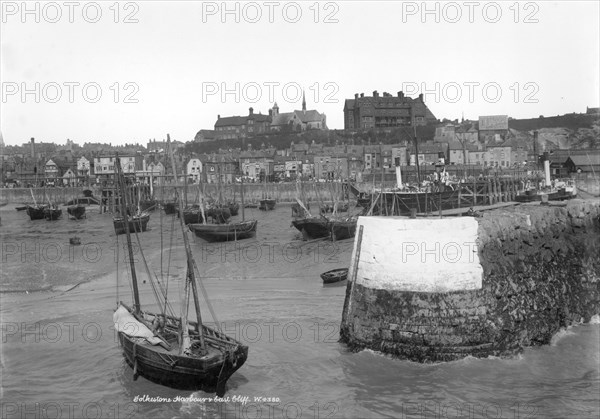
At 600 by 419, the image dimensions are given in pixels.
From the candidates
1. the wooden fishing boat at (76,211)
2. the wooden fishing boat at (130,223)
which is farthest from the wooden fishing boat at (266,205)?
the wooden fishing boat at (130,223)

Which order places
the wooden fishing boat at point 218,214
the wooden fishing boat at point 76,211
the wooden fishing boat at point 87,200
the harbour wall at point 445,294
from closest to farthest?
the harbour wall at point 445,294
the wooden fishing boat at point 218,214
the wooden fishing boat at point 76,211
the wooden fishing boat at point 87,200

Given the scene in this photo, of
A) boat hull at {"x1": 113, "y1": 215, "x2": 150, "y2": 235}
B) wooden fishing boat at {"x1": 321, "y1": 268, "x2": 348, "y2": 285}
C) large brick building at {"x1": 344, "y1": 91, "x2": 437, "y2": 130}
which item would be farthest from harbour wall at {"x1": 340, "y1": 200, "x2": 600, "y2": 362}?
large brick building at {"x1": 344, "y1": 91, "x2": 437, "y2": 130}

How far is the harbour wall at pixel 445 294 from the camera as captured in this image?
1648 centimetres

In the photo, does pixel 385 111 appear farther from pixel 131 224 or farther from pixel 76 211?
pixel 131 224

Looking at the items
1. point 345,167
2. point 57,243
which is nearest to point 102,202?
point 57,243

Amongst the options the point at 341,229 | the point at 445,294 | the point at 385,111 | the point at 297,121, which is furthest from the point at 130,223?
the point at 297,121

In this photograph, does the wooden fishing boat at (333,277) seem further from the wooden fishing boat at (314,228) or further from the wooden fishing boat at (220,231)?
the wooden fishing boat at (220,231)

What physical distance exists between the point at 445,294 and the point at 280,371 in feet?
16.1

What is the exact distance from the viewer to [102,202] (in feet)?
273

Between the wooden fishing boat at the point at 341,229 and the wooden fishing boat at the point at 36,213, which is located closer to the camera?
the wooden fishing boat at the point at 341,229

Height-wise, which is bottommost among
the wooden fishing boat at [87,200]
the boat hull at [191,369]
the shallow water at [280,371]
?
the shallow water at [280,371]

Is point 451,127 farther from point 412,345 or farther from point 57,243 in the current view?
point 412,345

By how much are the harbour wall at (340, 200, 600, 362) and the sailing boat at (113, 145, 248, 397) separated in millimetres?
3769

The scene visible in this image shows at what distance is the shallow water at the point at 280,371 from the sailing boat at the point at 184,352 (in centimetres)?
41
